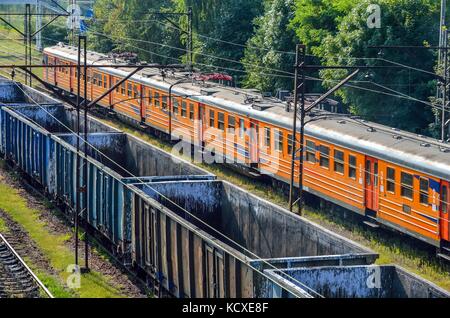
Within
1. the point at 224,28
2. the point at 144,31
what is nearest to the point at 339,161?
the point at 224,28

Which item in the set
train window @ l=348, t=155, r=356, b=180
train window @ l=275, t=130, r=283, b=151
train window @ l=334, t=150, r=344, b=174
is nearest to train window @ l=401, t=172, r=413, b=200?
train window @ l=348, t=155, r=356, b=180

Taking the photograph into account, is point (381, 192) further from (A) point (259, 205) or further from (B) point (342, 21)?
(B) point (342, 21)

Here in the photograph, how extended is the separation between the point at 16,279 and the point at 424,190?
9.53 metres

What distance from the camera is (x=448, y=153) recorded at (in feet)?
75.3

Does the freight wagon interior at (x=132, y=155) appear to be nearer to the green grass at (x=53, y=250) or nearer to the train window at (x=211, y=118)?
the green grass at (x=53, y=250)

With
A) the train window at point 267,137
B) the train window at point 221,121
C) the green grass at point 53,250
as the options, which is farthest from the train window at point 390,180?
the train window at point 221,121

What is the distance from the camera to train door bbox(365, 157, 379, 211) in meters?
24.7

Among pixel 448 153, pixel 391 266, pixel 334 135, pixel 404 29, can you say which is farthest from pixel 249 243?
pixel 404 29

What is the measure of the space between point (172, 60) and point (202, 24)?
615 centimetres

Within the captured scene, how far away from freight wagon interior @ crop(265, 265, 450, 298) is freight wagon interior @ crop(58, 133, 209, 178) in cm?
905

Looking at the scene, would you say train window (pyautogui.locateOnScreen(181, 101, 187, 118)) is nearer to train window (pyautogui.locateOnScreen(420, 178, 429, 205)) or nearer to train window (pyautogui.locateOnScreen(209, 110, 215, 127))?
train window (pyautogui.locateOnScreen(209, 110, 215, 127))

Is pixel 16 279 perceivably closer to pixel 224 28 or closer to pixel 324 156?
pixel 324 156

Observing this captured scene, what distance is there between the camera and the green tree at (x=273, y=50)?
47906mm

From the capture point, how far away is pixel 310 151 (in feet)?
91.6
